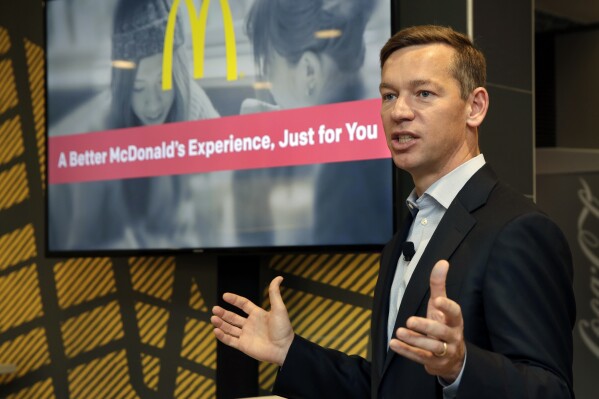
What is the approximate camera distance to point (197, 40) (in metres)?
3.82

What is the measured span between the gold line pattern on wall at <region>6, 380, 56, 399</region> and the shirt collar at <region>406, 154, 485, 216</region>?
11.6 ft

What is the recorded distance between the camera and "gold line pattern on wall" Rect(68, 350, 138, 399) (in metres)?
4.46

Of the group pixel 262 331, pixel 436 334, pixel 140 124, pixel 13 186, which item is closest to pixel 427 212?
A: pixel 262 331

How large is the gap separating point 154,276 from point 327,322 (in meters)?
1.01

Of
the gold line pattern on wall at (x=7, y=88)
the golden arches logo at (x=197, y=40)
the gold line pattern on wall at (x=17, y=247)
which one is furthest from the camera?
the gold line pattern on wall at (x=7, y=88)

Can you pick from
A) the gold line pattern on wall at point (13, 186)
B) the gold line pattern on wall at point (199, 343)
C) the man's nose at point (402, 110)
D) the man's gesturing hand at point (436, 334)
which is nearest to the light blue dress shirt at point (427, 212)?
the man's nose at point (402, 110)

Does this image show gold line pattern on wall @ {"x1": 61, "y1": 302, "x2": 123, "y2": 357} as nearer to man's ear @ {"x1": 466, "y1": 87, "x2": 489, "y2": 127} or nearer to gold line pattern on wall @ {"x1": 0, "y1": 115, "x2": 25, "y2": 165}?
gold line pattern on wall @ {"x1": 0, "y1": 115, "x2": 25, "y2": 165}

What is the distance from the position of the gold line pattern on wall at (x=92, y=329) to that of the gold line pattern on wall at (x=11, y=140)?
1.00 metres

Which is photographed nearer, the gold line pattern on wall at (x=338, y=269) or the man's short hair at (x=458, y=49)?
the man's short hair at (x=458, y=49)

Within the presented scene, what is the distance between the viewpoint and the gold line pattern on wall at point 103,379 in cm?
446

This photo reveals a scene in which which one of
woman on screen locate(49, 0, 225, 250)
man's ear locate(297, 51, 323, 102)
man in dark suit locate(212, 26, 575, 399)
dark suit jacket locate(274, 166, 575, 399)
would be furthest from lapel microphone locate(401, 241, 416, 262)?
woman on screen locate(49, 0, 225, 250)

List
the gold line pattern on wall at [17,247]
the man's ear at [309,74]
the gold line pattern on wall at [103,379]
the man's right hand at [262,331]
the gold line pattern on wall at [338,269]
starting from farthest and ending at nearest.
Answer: the gold line pattern on wall at [17,247], the gold line pattern on wall at [103,379], the gold line pattern on wall at [338,269], the man's ear at [309,74], the man's right hand at [262,331]

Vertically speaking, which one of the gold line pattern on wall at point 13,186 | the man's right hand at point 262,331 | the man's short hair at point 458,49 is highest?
the gold line pattern on wall at point 13,186

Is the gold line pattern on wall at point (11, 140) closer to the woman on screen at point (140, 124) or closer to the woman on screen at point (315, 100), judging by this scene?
the woman on screen at point (140, 124)
